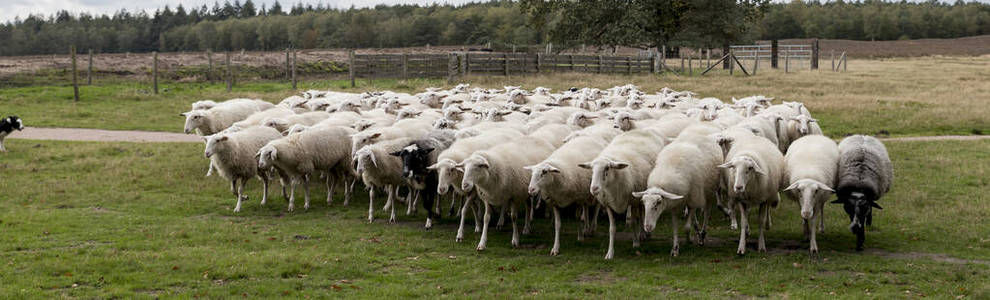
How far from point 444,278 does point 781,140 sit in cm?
903

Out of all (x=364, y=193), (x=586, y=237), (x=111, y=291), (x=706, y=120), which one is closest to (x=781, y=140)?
(x=706, y=120)

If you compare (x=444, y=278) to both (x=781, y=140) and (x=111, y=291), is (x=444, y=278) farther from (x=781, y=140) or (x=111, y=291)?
(x=781, y=140)

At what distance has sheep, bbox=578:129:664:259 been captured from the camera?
32.4 ft

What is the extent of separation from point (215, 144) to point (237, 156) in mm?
464

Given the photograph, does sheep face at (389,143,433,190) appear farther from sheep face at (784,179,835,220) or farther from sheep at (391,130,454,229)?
sheep face at (784,179,835,220)

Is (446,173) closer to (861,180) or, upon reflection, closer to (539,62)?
(861,180)

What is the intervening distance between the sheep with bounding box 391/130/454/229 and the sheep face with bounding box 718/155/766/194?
427 cm

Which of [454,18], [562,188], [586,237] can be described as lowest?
[586,237]

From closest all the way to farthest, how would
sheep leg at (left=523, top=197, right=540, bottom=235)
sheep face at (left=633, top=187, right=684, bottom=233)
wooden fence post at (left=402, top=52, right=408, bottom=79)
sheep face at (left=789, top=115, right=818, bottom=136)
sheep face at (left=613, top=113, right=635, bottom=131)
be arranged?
sheep face at (left=633, top=187, right=684, bottom=233) < sheep leg at (left=523, top=197, right=540, bottom=235) < sheep face at (left=613, top=113, right=635, bottom=131) < sheep face at (left=789, top=115, right=818, bottom=136) < wooden fence post at (left=402, top=52, right=408, bottom=79)

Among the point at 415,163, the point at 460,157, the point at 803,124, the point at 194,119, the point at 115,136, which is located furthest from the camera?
the point at 115,136

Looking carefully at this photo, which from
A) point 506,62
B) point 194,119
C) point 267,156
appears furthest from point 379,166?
point 506,62

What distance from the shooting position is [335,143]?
14164 mm

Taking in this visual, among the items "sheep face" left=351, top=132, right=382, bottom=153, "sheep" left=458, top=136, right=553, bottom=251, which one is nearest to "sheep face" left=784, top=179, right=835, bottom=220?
"sheep" left=458, top=136, right=553, bottom=251

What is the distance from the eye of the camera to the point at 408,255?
10266 mm
